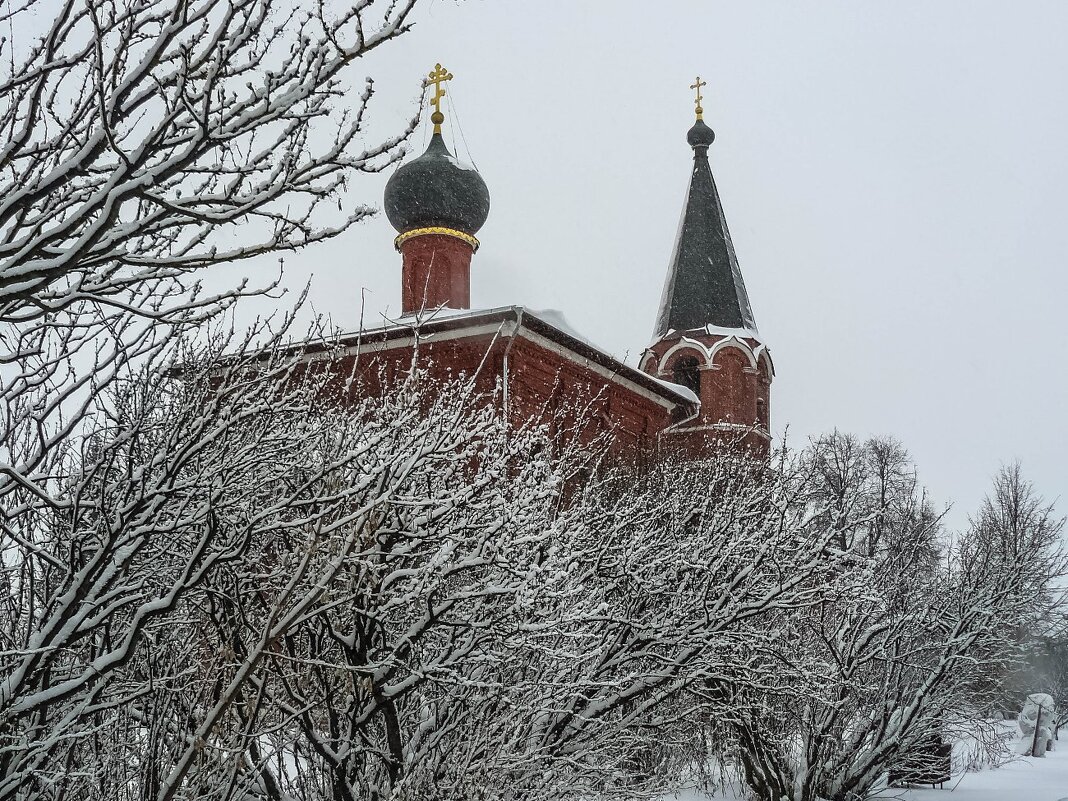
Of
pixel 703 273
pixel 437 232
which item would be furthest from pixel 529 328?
pixel 703 273

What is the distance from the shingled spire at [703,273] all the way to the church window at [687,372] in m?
0.67

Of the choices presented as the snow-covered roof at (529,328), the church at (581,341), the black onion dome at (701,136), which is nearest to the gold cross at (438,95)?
the church at (581,341)

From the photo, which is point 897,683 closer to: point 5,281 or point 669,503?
point 669,503

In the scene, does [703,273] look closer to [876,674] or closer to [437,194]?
[437,194]

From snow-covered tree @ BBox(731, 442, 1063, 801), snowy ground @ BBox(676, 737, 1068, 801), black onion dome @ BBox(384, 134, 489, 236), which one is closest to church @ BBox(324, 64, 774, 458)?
black onion dome @ BBox(384, 134, 489, 236)

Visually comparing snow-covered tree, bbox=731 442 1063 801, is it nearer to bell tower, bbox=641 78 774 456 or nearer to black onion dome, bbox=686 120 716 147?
bell tower, bbox=641 78 774 456

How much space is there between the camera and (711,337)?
23.4 metres

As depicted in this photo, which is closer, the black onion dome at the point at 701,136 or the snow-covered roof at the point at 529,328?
the snow-covered roof at the point at 529,328

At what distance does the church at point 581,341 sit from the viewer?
14156mm

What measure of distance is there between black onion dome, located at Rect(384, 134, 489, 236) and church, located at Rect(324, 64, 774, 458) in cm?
2

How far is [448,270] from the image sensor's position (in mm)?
18906

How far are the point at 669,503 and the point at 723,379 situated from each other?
554 inches

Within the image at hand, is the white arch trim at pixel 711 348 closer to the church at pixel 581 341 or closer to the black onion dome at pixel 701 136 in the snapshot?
the church at pixel 581 341

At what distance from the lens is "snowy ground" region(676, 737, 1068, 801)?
12.5 meters
